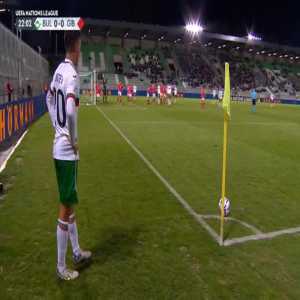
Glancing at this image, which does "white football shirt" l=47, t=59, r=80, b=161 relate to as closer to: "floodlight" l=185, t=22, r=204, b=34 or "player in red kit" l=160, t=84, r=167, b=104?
"player in red kit" l=160, t=84, r=167, b=104

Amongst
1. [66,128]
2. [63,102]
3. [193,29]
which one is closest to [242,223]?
[66,128]

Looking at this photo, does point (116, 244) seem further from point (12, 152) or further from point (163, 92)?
point (163, 92)

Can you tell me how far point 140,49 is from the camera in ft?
255

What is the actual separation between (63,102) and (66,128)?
0.26 meters

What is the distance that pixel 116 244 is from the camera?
17.5 ft

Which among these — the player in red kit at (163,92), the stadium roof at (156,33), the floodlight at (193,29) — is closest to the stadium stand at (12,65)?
the player in red kit at (163,92)

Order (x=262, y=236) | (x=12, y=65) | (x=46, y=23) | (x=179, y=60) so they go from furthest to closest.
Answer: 1. (x=179, y=60)
2. (x=46, y=23)
3. (x=12, y=65)
4. (x=262, y=236)

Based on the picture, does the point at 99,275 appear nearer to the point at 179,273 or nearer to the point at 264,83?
the point at 179,273

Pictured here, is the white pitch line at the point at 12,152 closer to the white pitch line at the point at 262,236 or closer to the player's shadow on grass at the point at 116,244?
the player's shadow on grass at the point at 116,244

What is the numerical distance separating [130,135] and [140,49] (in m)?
64.1

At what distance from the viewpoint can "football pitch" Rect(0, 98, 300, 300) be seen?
169 inches

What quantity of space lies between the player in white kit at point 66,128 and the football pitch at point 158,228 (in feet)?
1.74

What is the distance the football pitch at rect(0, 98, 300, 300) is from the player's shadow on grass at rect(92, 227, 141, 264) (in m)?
0.01

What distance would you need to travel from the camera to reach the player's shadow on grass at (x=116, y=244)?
197 inches
